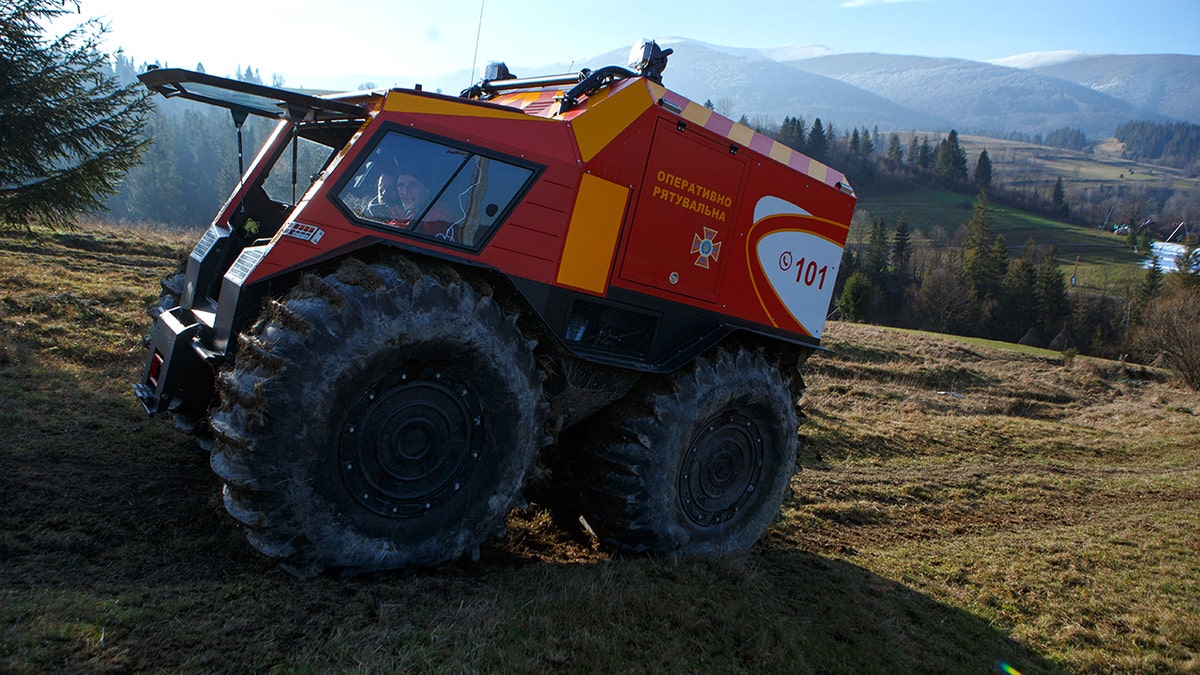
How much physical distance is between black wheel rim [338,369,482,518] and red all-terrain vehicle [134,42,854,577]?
0.01 metres

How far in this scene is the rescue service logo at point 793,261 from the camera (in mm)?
6227

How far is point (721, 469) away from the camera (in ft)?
20.2

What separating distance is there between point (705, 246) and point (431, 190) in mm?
2159

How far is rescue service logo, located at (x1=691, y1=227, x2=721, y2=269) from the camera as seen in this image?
577 cm

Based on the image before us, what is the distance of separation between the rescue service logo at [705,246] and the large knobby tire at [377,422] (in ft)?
5.74

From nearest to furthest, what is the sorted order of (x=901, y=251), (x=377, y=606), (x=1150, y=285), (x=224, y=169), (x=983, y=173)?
(x=377, y=606)
(x=1150, y=285)
(x=901, y=251)
(x=224, y=169)
(x=983, y=173)

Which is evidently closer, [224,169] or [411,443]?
[411,443]

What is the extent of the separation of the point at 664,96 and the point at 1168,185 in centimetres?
23385

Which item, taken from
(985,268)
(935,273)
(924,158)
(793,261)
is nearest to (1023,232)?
(924,158)

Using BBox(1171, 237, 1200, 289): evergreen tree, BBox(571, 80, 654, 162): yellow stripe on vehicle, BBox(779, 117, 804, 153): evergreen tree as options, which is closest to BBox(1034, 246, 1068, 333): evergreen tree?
BBox(1171, 237, 1200, 289): evergreen tree

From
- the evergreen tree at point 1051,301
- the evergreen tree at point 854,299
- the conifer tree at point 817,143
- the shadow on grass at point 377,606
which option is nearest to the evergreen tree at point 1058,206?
the conifer tree at point 817,143

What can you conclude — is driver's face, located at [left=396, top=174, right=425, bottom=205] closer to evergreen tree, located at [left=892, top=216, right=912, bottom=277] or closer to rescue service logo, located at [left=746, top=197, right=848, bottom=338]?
rescue service logo, located at [left=746, top=197, right=848, bottom=338]

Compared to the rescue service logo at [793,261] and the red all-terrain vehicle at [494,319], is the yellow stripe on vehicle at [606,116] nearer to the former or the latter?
the red all-terrain vehicle at [494,319]

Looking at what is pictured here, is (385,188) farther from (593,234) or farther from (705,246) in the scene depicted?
(705,246)
